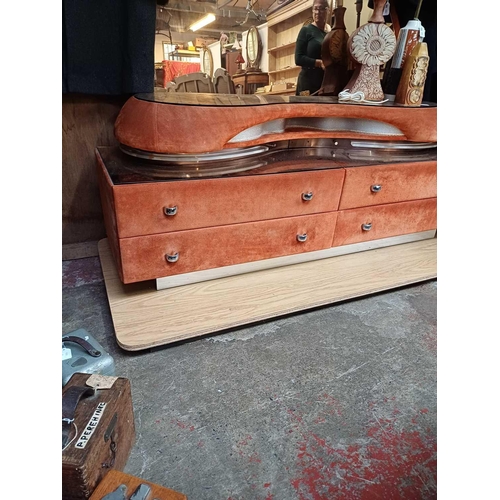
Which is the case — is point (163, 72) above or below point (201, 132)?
above

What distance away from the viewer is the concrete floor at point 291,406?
2.47 ft

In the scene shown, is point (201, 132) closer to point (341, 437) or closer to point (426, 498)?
point (341, 437)

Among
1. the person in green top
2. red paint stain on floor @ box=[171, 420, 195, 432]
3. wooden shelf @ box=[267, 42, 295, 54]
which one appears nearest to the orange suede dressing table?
red paint stain on floor @ box=[171, 420, 195, 432]

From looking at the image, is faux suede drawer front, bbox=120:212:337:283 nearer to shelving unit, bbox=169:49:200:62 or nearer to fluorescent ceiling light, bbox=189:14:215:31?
shelving unit, bbox=169:49:200:62

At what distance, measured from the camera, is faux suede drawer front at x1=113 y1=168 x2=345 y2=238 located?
44.6 inches

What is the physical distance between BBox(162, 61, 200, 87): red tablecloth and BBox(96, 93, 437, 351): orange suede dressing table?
1.19 ft

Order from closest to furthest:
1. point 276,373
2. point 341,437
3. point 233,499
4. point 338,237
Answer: point 233,499 → point 341,437 → point 276,373 → point 338,237

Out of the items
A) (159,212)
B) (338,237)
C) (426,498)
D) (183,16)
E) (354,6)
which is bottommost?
(426,498)

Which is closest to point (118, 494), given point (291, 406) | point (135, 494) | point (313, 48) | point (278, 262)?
point (135, 494)

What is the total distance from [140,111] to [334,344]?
997 millimetres

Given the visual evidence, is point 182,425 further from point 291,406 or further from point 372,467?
point 372,467

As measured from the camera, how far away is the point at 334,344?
1.16 m

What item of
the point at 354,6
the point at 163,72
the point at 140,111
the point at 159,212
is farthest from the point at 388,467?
the point at 354,6

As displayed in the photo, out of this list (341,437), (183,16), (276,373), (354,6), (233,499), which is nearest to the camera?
(233,499)
